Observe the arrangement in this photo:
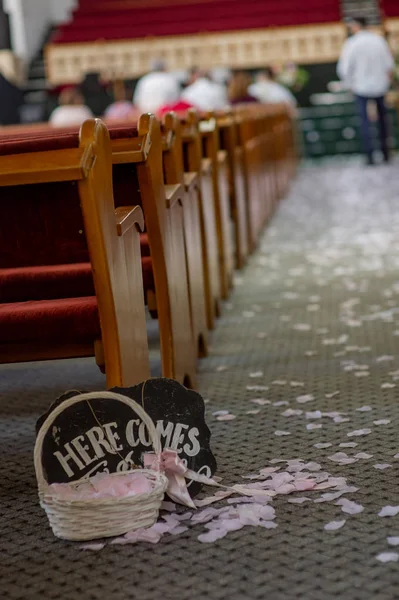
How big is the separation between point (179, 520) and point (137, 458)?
147 mm

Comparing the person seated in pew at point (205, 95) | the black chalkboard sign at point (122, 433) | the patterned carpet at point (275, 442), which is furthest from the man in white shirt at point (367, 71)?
the black chalkboard sign at point (122, 433)

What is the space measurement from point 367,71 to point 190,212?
877 cm

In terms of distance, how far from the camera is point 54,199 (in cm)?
251

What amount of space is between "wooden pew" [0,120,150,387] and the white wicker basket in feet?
1.02

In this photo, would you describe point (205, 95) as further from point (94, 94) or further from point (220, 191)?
point (220, 191)

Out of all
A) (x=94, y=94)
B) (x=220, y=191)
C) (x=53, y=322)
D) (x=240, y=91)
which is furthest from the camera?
(x=94, y=94)

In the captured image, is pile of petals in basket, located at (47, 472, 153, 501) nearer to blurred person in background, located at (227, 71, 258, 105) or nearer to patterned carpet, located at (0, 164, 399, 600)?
patterned carpet, located at (0, 164, 399, 600)

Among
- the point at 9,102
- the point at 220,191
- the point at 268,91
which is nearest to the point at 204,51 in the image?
the point at 268,91

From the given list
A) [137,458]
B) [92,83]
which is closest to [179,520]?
[137,458]

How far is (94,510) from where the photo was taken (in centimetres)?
190

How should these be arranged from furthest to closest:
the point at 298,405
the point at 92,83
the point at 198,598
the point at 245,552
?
the point at 92,83, the point at 298,405, the point at 245,552, the point at 198,598

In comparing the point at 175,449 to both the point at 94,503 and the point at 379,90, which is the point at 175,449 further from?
the point at 379,90

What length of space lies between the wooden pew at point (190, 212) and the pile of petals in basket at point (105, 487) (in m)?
1.24

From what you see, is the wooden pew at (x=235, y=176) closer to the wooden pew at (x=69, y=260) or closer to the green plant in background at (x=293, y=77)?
the wooden pew at (x=69, y=260)
